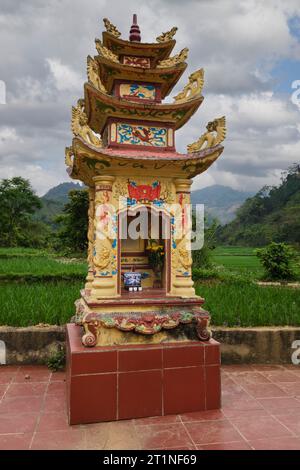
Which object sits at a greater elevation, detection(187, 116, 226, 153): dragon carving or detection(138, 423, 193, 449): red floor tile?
detection(187, 116, 226, 153): dragon carving

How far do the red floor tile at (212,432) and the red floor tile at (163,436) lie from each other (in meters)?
0.08

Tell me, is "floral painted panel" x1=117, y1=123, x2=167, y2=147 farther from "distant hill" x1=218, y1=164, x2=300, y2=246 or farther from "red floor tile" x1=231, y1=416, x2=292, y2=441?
"distant hill" x1=218, y1=164, x2=300, y2=246

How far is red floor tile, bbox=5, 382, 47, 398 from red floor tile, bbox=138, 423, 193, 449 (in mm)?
1661

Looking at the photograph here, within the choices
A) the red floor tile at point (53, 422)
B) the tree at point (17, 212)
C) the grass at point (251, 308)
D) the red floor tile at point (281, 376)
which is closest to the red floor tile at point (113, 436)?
the red floor tile at point (53, 422)

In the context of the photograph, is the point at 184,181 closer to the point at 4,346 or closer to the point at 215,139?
the point at 215,139

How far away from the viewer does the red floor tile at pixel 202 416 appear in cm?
422

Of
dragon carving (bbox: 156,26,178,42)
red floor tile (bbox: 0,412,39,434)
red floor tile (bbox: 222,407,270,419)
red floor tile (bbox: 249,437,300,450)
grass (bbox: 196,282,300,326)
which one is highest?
dragon carving (bbox: 156,26,178,42)

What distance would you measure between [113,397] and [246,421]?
1433 millimetres

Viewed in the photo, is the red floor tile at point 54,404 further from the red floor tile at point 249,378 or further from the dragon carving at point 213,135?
the dragon carving at point 213,135

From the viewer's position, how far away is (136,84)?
5.02m

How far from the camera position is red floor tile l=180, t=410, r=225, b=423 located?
4.22m

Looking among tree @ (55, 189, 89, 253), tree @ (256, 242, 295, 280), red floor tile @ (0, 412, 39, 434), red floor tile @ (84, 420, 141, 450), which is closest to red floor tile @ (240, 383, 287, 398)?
red floor tile @ (84, 420, 141, 450)

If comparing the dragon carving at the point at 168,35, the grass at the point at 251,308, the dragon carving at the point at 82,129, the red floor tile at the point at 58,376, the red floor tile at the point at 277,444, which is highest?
the dragon carving at the point at 168,35
